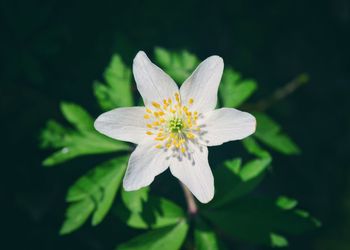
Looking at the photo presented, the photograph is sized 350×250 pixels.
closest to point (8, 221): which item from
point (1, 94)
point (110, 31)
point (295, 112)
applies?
point (1, 94)

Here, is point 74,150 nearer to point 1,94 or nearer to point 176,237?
point 176,237

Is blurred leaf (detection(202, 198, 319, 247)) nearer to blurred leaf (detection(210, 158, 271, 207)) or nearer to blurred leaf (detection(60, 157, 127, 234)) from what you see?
blurred leaf (detection(210, 158, 271, 207))

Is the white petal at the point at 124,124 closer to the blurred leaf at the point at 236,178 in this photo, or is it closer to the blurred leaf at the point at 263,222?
the blurred leaf at the point at 236,178

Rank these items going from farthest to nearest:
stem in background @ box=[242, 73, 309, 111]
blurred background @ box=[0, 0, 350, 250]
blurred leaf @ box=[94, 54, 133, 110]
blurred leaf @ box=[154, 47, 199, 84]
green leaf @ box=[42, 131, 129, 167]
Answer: stem in background @ box=[242, 73, 309, 111] → blurred background @ box=[0, 0, 350, 250] → blurred leaf @ box=[154, 47, 199, 84] → blurred leaf @ box=[94, 54, 133, 110] → green leaf @ box=[42, 131, 129, 167]

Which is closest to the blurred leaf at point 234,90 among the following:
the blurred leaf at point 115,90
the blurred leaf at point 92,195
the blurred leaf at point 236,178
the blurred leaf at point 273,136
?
the blurred leaf at point 273,136

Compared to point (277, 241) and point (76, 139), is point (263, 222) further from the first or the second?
point (76, 139)

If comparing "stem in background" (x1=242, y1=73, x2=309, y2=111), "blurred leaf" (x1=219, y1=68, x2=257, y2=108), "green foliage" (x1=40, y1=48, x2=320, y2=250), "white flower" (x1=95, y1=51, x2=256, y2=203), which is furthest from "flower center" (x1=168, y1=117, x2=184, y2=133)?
"stem in background" (x1=242, y1=73, x2=309, y2=111)
